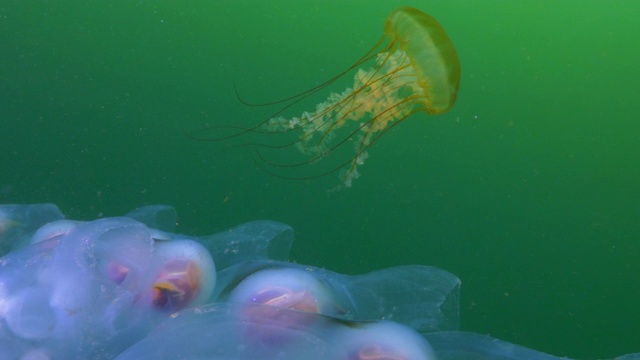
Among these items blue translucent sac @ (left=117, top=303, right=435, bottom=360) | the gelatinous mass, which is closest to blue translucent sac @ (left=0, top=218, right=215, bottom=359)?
the gelatinous mass

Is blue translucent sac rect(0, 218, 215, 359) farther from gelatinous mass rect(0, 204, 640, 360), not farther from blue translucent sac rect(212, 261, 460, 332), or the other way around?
blue translucent sac rect(212, 261, 460, 332)

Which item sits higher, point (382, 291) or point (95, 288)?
point (95, 288)

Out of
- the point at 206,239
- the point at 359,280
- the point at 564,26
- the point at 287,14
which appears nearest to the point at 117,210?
the point at 287,14

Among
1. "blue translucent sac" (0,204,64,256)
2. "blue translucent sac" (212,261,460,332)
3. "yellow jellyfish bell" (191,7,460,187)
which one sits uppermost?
"yellow jellyfish bell" (191,7,460,187)

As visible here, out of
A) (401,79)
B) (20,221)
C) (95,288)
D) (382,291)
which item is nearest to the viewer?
(95,288)

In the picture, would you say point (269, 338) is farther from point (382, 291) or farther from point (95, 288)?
point (382, 291)

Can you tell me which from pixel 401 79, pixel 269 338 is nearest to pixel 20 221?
pixel 269 338

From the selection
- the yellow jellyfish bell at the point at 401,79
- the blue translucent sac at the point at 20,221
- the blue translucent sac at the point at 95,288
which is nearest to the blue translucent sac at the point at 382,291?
the blue translucent sac at the point at 95,288

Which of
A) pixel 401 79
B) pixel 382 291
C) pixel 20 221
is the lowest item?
pixel 382 291
